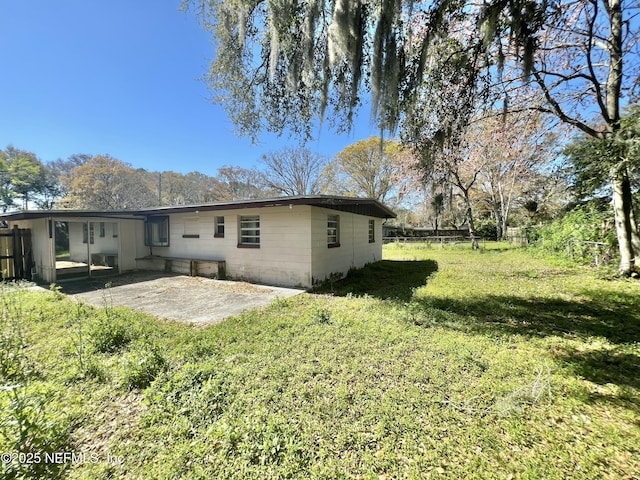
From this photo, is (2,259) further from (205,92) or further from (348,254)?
(348,254)

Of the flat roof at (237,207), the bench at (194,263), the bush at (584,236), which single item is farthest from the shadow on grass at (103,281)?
the bush at (584,236)

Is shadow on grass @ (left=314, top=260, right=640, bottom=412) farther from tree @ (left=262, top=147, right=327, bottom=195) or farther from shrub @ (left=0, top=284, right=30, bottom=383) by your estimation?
tree @ (left=262, top=147, right=327, bottom=195)

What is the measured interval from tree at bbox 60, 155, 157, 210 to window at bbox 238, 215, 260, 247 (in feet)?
75.2

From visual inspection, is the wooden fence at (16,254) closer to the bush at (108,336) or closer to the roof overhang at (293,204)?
the roof overhang at (293,204)

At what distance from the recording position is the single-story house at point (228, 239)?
709cm

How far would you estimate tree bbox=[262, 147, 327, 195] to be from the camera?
2411 centimetres

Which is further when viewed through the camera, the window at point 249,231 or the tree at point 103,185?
the tree at point 103,185

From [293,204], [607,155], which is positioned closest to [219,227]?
[293,204]

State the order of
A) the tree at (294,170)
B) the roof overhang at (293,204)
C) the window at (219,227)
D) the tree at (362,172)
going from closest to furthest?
the roof overhang at (293,204) → the window at (219,227) → the tree at (362,172) → the tree at (294,170)

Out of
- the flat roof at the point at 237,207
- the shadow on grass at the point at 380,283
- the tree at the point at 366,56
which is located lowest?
the shadow on grass at the point at 380,283

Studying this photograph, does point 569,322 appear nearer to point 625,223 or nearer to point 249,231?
point 625,223

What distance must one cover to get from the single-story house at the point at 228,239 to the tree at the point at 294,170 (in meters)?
14.9

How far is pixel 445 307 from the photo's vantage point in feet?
16.8

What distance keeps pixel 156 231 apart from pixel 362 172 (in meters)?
18.9
